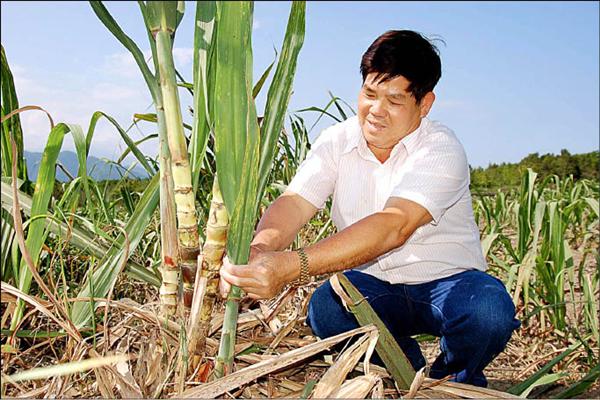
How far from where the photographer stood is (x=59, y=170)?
6.06ft

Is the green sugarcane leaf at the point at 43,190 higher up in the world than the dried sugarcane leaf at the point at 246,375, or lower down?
higher up

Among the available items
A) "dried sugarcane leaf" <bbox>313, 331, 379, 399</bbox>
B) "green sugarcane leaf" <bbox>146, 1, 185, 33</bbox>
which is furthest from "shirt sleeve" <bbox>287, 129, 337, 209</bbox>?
"green sugarcane leaf" <bbox>146, 1, 185, 33</bbox>

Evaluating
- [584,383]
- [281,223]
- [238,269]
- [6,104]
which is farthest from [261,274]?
[584,383]

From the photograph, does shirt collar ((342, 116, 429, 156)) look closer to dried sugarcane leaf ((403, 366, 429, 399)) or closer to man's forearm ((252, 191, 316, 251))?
man's forearm ((252, 191, 316, 251))

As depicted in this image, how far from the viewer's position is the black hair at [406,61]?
62.5 inches

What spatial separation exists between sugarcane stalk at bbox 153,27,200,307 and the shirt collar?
2.49ft

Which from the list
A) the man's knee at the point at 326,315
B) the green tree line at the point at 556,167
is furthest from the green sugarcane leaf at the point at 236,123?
the green tree line at the point at 556,167

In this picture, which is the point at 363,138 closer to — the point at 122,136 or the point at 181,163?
the point at 122,136

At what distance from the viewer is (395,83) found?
1589 millimetres

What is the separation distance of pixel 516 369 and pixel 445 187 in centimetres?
97

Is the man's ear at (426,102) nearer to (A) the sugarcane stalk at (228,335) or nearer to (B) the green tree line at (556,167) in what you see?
(A) the sugarcane stalk at (228,335)

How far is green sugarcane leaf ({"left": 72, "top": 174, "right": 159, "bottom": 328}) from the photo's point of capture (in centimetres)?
117

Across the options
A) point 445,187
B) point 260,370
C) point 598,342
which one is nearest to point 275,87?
point 260,370

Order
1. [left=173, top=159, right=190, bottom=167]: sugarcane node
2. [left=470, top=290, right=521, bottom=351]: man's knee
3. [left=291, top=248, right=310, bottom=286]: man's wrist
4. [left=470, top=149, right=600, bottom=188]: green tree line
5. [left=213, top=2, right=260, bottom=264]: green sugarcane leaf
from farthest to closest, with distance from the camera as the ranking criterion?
[left=470, top=149, right=600, bottom=188]: green tree line → [left=470, top=290, right=521, bottom=351]: man's knee → [left=291, top=248, right=310, bottom=286]: man's wrist → [left=173, top=159, right=190, bottom=167]: sugarcane node → [left=213, top=2, right=260, bottom=264]: green sugarcane leaf
